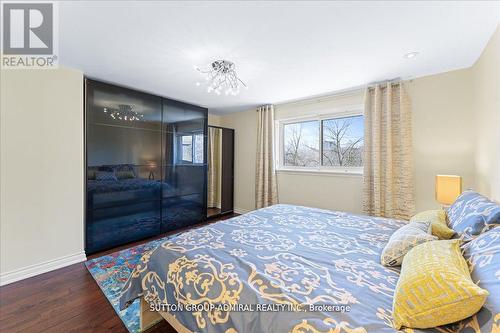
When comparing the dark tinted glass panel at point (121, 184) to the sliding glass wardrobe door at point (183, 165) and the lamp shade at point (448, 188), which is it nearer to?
the sliding glass wardrobe door at point (183, 165)

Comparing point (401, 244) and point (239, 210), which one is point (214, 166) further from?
point (401, 244)

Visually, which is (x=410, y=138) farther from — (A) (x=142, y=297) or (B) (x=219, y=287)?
(A) (x=142, y=297)

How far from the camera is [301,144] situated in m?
4.12

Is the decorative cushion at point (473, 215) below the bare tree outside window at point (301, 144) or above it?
below

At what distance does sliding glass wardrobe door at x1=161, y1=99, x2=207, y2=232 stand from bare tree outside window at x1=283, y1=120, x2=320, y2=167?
1729 millimetres

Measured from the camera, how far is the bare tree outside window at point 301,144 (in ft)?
12.9

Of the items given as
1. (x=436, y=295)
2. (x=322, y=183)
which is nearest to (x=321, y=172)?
(x=322, y=183)

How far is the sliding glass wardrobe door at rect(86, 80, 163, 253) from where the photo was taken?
284cm

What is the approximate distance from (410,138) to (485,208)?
181 centimetres

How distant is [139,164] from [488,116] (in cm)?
432

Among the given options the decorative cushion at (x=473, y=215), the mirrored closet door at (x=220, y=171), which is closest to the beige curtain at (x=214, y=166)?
the mirrored closet door at (x=220, y=171)

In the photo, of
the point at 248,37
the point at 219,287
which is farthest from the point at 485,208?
the point at 248,37

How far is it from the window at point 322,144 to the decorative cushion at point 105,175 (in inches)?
116

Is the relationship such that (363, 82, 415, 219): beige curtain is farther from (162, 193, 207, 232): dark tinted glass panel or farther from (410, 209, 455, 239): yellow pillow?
(162, 193, 207, 232): dark tinted glass panel
